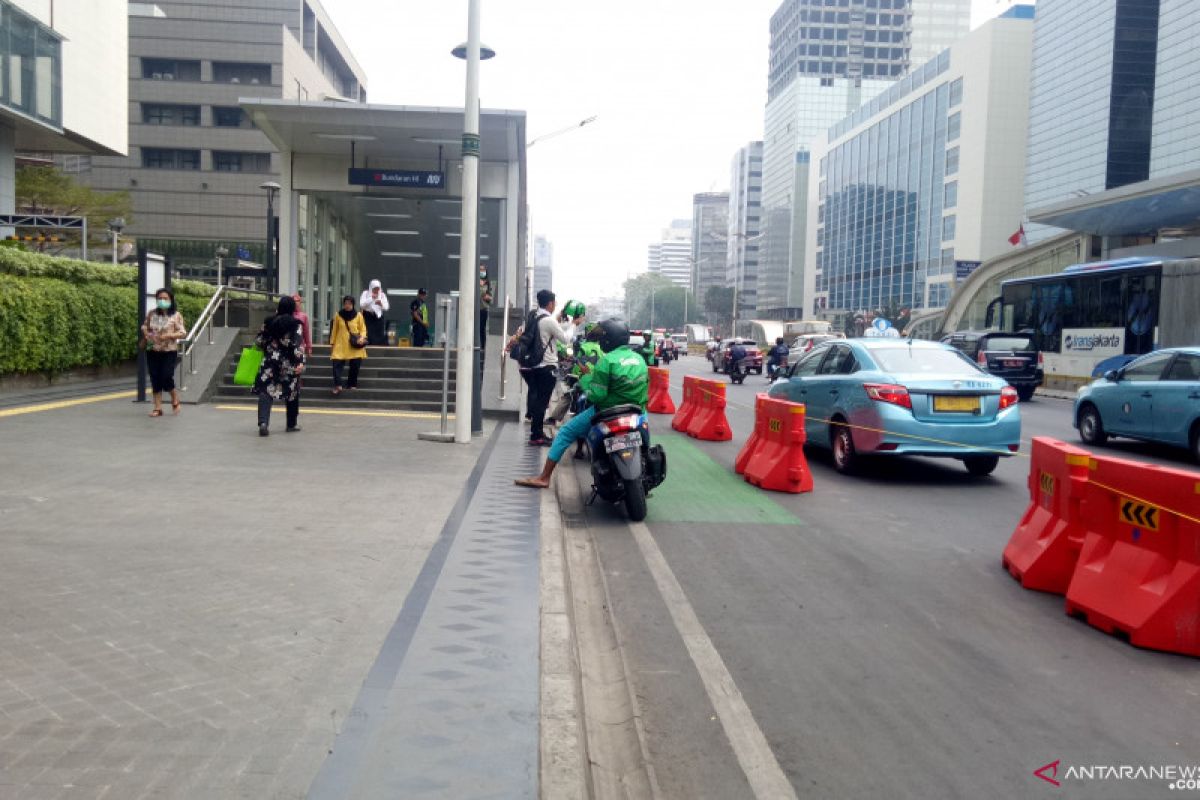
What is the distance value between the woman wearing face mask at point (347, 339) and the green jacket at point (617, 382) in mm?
9255

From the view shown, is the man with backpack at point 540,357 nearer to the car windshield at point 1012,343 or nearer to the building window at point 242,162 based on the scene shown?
the car windshield at point 1012,343

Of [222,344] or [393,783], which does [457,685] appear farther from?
[222,344]

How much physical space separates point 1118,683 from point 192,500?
648cm

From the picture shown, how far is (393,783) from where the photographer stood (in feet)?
10.8

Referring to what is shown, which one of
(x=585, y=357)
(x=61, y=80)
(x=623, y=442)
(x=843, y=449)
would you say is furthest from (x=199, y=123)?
(x=623, y=442)

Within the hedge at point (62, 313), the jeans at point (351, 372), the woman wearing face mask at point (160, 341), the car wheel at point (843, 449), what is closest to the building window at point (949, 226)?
the hedge at point (62, 313)

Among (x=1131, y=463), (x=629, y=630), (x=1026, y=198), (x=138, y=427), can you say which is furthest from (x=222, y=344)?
(x=1026, y=198)

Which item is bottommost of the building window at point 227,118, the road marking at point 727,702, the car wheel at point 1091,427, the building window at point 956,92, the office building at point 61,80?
the road marking at point 727,702

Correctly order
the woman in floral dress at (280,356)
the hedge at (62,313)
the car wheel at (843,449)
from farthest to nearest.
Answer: the hedge at (62,313)
the woman in floral dress at (280,356)
the car wheel at (843,449)

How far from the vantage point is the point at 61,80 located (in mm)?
30562

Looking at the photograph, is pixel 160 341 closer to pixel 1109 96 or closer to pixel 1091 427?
pixel 1091 427

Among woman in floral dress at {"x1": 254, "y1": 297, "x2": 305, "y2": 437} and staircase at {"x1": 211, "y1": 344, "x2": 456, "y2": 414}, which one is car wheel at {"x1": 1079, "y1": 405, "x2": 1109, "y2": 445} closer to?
staircase at {"x1": 211, "y1": 344, "x2": 456, "y2": 414}

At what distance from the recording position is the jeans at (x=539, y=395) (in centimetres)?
1268

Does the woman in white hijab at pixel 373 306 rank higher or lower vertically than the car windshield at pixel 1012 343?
higher
